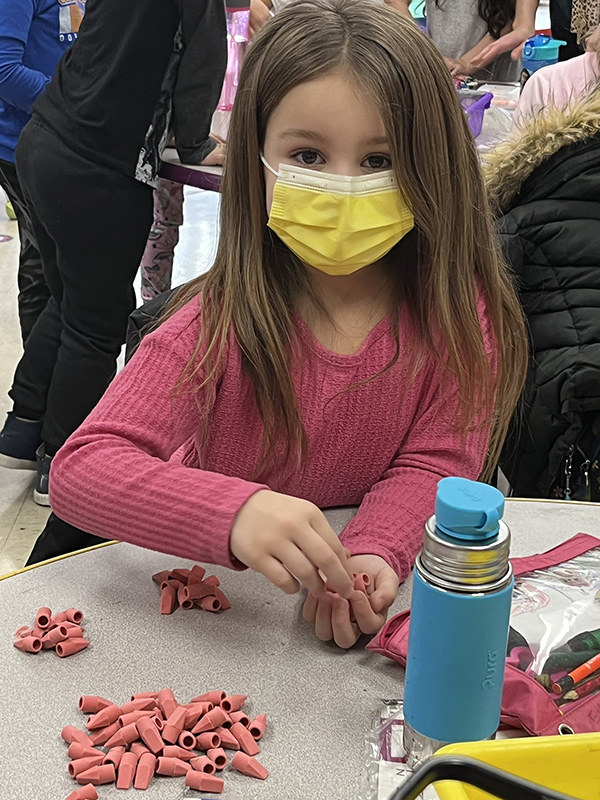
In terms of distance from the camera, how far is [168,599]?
0.83 meters

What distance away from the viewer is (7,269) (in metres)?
4.00

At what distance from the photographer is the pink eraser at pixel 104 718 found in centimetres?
68

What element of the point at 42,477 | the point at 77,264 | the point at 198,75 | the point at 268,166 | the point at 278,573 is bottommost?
the point at 42,477

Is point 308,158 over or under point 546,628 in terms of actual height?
over

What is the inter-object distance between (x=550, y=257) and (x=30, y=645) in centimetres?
123

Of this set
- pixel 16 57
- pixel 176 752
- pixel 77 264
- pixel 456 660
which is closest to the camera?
pixel 456 660

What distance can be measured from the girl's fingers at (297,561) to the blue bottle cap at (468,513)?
24 cm

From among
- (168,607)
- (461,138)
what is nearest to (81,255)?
(461,138)

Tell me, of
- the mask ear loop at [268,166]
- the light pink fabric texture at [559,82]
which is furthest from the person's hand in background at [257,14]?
the mask ear loop at [268,166]

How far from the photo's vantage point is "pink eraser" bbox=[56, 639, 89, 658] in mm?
758

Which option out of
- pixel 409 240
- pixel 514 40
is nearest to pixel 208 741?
pixel 409 240

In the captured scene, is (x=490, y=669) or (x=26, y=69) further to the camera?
(x=26, y=69)

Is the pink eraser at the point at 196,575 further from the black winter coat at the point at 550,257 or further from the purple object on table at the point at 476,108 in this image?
the purple object on table at the point at 476,108

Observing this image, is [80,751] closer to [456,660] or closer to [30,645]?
[30,645]
